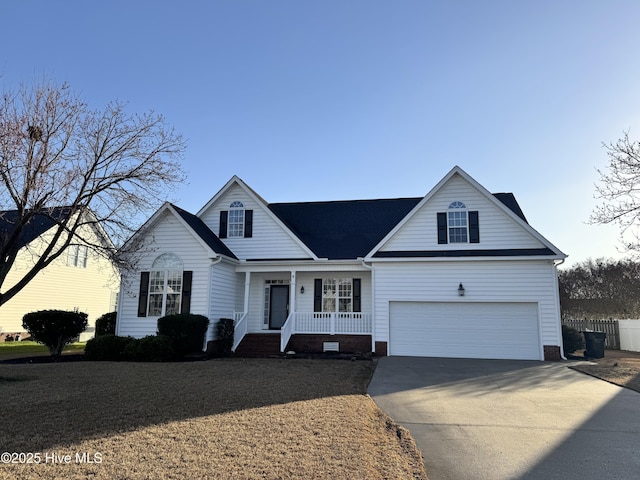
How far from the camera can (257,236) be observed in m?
18.8

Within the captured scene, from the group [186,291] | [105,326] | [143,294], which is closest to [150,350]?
[186,291]

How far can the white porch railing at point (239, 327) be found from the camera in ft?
55.5

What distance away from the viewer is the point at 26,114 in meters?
10.6

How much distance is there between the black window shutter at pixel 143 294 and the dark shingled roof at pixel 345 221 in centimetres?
591

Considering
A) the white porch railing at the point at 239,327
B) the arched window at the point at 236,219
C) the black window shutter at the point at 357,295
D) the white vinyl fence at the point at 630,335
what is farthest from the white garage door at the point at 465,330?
the white vinyl fence at the point at 630,335

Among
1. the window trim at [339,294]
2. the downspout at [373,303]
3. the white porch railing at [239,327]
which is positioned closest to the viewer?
the downspout at [373,303]

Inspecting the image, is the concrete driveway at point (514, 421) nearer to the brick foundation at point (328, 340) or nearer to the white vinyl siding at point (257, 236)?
the brick foundation at point (328, 340)

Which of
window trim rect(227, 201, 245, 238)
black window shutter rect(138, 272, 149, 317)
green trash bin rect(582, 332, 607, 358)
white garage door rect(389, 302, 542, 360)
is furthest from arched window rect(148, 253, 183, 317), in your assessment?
green trash bin rect(582, 332, 607, 358)

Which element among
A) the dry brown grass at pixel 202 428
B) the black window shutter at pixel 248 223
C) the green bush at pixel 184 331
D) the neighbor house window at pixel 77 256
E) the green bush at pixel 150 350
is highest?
the black window shutter at pixel 248 223

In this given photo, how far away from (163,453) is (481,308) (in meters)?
13.5

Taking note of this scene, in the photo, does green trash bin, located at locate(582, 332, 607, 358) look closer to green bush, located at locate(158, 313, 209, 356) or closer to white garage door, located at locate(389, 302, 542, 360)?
white garage door, located at locate(389, 302, 542, 360)

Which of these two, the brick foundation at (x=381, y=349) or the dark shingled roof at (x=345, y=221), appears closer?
the brick foundation at (x=381, y=349)

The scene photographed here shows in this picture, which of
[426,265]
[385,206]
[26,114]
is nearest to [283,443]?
[26,114]

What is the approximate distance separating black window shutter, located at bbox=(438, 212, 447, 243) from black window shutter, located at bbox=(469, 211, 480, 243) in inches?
36.4
